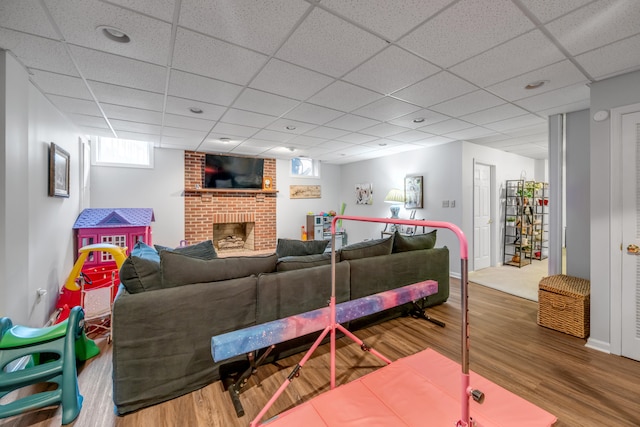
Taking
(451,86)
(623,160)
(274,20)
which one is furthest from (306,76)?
(623,160)

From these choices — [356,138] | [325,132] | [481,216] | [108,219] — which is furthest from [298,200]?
[481,216]

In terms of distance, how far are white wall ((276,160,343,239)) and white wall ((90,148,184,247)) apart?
7.29 feet

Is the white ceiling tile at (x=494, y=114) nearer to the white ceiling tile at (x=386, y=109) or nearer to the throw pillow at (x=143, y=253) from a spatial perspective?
the white ceiling tile at (x=386, y=109)

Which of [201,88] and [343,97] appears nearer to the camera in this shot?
[201,88]

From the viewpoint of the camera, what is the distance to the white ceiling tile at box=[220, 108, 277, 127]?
130 inches

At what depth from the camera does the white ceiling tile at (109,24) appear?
153cm

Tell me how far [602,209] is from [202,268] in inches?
134

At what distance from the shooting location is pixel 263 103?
9.77 ft

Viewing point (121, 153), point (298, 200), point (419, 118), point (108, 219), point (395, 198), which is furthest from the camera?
point (298, 200)

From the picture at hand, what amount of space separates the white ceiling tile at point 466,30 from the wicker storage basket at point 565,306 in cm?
245

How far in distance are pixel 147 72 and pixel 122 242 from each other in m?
2.85

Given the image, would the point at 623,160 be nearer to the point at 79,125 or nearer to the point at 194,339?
the point at 194,339

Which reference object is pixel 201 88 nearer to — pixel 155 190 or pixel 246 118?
pixel 246 118

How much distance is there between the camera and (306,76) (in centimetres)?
236
